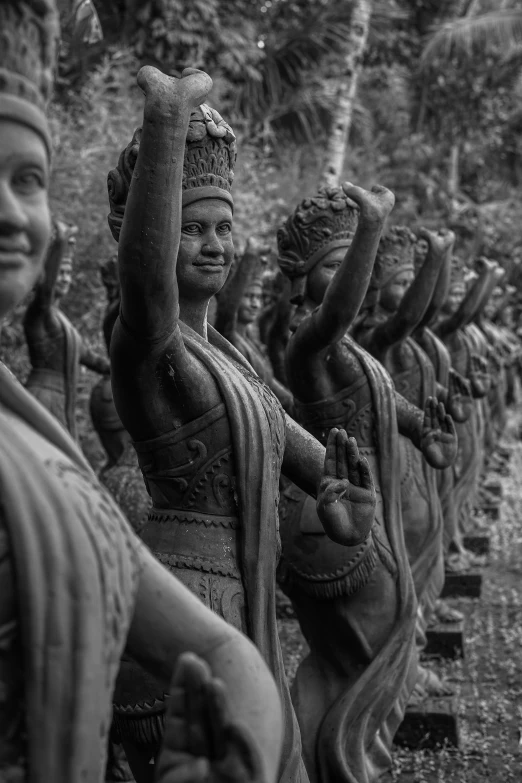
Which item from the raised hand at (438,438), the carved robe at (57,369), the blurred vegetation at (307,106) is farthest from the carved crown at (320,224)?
the blurred vegetation at (307,106)

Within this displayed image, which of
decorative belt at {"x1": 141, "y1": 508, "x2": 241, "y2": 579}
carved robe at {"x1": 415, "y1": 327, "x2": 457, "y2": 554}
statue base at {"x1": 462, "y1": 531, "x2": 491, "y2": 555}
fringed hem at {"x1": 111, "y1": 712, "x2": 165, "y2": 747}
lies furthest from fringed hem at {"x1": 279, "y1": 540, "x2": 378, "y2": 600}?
statue base at {"x1": 462, "y1": 531, "x2": 491, "y2": 555}

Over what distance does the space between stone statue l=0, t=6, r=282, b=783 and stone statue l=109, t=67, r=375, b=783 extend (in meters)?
1.26

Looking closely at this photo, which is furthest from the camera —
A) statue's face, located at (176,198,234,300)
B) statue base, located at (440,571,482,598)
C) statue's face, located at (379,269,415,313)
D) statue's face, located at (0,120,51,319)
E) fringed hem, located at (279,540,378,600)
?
statue base, located at (440,571,482,598)

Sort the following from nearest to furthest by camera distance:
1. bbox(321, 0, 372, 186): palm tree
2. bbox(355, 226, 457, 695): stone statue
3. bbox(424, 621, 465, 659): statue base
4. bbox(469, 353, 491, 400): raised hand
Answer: bbox(355, 226, 457, 695): stone statue < bbox(424, 621, 465, 659): statue base < bbox(469, 353, 491, 400): raised hand < bbox(321, 0, 372, 186): palm tree

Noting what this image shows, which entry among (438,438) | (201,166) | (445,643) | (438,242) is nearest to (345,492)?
(201,166)

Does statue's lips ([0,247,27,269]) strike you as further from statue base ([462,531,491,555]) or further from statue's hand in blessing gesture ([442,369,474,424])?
statue base ([462,531,491,555])

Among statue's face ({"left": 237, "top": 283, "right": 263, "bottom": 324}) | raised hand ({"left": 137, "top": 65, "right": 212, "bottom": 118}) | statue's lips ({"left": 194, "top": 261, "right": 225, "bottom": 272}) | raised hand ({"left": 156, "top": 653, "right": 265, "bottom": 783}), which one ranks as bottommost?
statue's face ({"left": 237, "top": 283, "right": 263, "bottom": 324})

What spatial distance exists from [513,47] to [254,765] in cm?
2512

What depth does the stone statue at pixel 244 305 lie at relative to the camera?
23.7 ft

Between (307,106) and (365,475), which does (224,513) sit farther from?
(307,106)

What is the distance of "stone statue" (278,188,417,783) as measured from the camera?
532 cm

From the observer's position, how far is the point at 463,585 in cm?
1058

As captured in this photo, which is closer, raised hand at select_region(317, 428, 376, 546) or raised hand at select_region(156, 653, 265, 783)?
raised hand at select_region(156, 653, 265, 783)

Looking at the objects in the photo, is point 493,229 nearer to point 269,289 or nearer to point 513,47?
point 513,47
